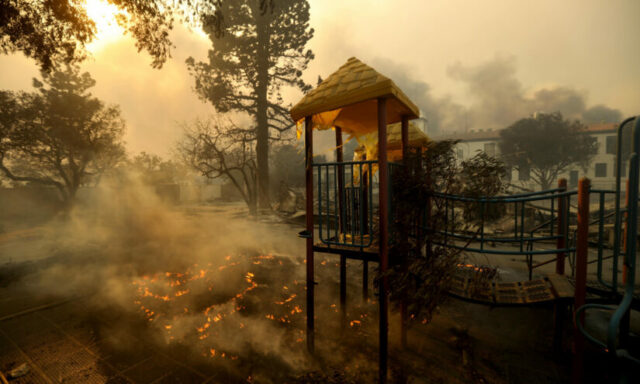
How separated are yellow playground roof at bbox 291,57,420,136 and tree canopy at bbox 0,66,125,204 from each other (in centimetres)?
2536

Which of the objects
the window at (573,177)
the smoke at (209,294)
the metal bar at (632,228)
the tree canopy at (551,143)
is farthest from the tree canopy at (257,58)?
the window at (573,177)

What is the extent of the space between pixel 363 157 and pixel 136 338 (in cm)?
556

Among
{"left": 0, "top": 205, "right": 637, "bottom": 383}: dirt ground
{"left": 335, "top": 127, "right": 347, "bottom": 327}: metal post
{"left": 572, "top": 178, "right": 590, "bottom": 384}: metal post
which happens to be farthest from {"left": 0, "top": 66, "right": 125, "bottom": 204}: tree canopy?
{"left": 572, "top": 178, "right": 590, "bottom": 384}: metal post

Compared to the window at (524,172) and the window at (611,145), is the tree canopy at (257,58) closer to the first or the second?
the window at (524,172)

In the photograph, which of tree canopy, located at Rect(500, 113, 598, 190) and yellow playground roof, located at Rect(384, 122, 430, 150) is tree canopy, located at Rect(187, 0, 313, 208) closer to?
yellow playground roof, located at Rect(384, 122, 430, 150)

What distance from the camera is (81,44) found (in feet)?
20.5

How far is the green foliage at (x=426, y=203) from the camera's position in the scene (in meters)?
3.54

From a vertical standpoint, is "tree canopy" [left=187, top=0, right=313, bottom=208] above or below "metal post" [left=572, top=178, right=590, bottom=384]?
above

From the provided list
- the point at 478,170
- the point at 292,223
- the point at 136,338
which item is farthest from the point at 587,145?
the point at 136,338

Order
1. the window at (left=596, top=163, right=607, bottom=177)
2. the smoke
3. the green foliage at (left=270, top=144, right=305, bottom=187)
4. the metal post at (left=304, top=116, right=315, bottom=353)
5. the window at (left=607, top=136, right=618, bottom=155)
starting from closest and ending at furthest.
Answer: the smoke → the metal post at (left=304, top=116, right=315, bottom=353) → the window at (left=607, top=136, right=618, bottom=155) → the green foliage at (left=270, top=144, right=305, bottom=187) → the window at (left=596, top=163, right=607, bottom=177)

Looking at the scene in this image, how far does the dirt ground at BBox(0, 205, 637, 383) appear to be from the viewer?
329 centimetres

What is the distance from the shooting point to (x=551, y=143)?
3291 centimetres

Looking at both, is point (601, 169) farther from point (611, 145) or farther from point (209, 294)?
point (209, 294)

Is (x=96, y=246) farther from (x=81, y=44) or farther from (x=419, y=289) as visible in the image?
(x=419, y=289)
